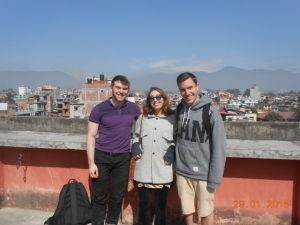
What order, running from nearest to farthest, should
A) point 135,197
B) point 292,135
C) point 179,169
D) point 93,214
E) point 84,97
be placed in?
point 179,169 < point 93,214 < point 135,197 < point 292,135 < point 84,97

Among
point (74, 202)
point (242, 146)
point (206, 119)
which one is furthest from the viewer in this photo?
point (74, 202)

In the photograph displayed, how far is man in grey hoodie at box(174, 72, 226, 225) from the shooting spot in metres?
2.62

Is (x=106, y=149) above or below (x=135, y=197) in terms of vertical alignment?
above

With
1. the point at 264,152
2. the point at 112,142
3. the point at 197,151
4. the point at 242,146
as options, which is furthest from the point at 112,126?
the point at 264,152

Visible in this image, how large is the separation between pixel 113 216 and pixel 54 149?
49.4 inches

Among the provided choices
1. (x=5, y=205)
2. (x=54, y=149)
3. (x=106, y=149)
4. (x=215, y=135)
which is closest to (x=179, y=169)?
(x=215, y=135)

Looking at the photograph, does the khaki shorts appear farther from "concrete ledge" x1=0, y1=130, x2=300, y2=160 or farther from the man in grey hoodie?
"concrete ledge" x1=0, y1=130, x2=300, y2=160

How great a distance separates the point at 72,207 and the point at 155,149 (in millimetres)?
1362

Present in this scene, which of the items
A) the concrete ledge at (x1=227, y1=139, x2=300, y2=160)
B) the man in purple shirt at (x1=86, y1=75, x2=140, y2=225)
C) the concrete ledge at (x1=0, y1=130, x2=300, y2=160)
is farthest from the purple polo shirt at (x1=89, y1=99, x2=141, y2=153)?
the concrete ledge at (x1=227, y1=139, x2=300, y2=160)

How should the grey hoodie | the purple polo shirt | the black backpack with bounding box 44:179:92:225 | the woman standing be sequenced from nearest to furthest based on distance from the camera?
the grey hoodie
the woman standing
the purple polo shirt
the black backpack with bounding box 44:179:92:225

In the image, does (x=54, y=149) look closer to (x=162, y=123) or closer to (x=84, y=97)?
(x=162, y=123)

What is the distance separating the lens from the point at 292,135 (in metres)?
3.94
